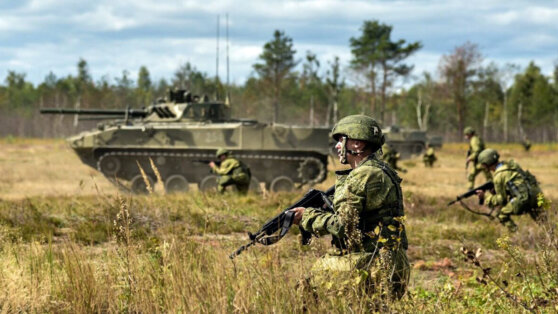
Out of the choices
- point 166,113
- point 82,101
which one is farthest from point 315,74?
point 166,113

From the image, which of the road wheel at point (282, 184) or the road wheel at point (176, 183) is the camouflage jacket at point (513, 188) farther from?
the road wheel at point (176, 183)

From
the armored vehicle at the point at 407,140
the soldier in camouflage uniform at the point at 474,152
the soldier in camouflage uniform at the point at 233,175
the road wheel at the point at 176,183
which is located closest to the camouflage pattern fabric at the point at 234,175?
the soldier in camouflage uniform at the point at 233,175

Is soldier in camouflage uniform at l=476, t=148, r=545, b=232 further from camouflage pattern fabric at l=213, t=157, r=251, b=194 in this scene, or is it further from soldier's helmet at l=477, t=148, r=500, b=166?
camouflage pattern fabric at l=213, t=157, r=251, b=194

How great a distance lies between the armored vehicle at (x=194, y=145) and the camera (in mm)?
15898

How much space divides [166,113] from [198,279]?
13879 mm

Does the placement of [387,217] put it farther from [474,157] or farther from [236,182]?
[474,157]

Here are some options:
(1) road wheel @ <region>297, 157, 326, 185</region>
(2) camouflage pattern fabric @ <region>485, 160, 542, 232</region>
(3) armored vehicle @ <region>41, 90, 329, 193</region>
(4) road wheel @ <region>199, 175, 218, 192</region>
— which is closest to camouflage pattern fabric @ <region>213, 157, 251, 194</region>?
(3) armored vehicle @ <region>41, 90, 329, 193</region>

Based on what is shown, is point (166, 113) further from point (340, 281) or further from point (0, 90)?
point (0, 90)

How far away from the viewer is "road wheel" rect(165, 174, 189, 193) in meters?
16.9

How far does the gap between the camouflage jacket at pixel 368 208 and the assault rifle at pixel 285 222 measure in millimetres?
106

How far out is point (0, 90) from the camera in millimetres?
98438

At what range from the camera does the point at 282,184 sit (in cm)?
1642

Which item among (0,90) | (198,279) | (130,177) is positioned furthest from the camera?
(0,90)

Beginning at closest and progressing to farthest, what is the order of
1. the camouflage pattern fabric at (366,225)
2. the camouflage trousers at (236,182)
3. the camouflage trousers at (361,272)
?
the camouflage trousers at (361,272) → the camouflage pattern fabric at (366,225) → the camouflage trousers at (236,182)
